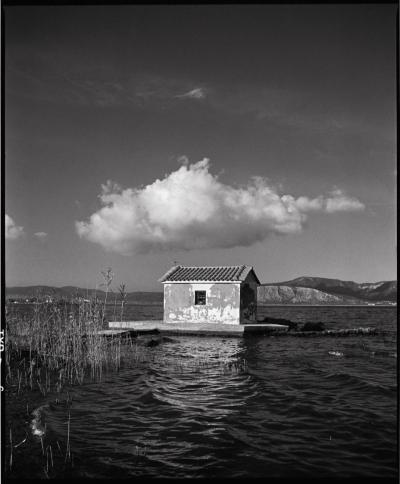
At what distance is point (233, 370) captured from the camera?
39.5ft

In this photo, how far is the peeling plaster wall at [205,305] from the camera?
2262 cm

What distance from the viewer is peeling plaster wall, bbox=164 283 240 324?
891 inches

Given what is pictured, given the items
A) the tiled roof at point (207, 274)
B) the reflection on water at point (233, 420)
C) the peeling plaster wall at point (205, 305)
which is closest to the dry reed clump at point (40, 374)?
the reflection on water at point (233, 420)

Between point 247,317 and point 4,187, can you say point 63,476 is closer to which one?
point 4,187

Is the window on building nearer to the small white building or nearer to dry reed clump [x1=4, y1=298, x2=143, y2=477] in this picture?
the small white building

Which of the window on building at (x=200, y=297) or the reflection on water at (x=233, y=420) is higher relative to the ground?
the window on building at (x=200, y=297)

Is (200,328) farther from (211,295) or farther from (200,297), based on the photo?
(200,297)

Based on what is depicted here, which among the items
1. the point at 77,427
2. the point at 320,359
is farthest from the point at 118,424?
the point at 320,359

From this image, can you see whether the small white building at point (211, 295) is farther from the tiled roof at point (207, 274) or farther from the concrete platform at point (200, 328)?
the concrete platform at point (200, 328)

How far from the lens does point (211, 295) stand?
2305cm

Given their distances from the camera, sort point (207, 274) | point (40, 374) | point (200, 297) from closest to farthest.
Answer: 1. point (40, 374)
2. point (200, 297)
3. point (207, 274)

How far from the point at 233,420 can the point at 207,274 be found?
55.5ft

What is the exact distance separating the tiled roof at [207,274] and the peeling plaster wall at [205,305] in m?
0.32

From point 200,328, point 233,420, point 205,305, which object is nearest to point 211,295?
point 205,305
